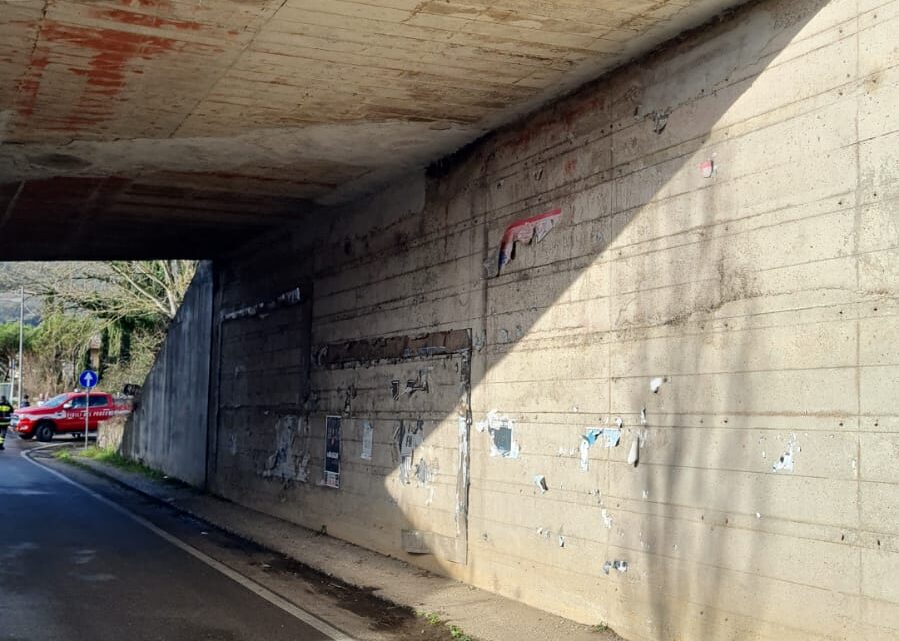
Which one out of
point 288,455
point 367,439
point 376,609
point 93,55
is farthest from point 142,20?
point 288,455

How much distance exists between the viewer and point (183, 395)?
795 inches

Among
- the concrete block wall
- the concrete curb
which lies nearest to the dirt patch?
the concrete curb

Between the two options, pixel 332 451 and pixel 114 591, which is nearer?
pixel 114 591

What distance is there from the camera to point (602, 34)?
6.87m

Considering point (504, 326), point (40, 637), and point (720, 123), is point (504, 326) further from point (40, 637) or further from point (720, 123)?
point (40, 637)

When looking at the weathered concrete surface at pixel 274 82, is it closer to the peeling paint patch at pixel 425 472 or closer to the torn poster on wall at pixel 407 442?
the torn poster on wall at pixel 407 442

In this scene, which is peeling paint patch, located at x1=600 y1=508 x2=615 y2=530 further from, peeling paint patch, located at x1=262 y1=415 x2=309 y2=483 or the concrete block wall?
peeling paint patch, located at x1=262 y1=415 x2=309 y2=483

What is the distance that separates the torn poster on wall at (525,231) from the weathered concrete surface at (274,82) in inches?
39.1

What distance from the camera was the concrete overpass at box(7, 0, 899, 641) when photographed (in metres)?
5.53

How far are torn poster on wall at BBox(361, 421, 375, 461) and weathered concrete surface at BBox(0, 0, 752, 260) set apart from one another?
294cm

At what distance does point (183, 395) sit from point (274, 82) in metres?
13.3

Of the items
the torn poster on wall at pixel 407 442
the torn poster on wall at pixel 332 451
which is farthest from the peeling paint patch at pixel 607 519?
the torn poster on wall at pixel 332 451

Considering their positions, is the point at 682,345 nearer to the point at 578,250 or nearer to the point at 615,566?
the point at 578,250

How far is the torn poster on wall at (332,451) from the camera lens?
1254cm
